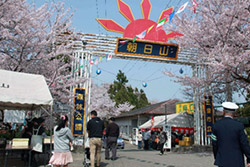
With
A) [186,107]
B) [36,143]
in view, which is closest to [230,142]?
[36,143]

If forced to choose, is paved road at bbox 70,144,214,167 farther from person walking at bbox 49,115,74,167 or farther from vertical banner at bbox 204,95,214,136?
vertical banner at bbox 204,95,214,136

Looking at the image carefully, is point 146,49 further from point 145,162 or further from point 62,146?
point 62,146

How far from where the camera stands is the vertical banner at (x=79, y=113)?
13336 millimetres

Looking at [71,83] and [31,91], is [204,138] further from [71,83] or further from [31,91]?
[31,91]

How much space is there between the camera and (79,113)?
1339 cm

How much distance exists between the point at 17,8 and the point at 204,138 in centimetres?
1331

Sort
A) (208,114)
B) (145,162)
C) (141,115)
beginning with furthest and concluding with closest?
(141,115) → (208,114) → (145,162)

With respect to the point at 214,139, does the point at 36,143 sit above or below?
below

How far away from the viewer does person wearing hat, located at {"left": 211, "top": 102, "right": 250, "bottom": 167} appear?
386cm

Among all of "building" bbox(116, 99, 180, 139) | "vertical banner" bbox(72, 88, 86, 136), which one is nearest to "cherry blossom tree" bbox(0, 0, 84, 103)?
"vertical banner" bbox(72, 88, 86, 136)

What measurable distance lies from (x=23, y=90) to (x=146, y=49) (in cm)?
896

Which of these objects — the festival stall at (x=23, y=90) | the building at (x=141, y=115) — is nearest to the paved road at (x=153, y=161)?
the festival stall at (x=23, y=90)

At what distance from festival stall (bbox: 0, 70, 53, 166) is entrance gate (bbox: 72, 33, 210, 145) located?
19.6 feet

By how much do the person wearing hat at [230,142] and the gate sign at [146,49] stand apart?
1081 centimetres
